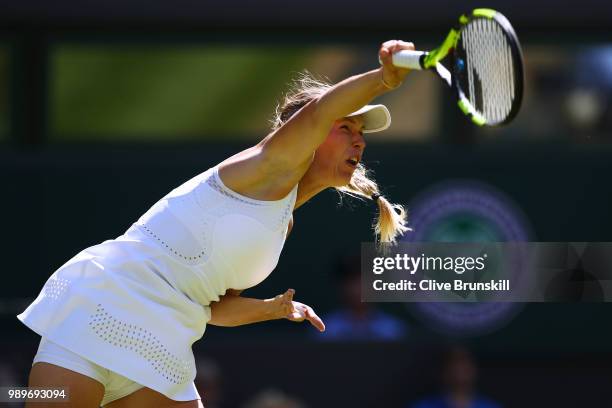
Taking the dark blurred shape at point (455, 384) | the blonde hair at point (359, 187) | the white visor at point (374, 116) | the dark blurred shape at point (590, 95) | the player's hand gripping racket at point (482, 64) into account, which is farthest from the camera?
the dark blurred shape at point (590, 95)

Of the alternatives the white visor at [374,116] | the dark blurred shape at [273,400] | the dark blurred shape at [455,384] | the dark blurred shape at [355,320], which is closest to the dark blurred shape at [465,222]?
the dark blurred shape at [355,320]

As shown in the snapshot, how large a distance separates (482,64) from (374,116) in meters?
0.42

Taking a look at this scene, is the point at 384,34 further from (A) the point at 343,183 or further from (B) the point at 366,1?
(A) the point at 343,183

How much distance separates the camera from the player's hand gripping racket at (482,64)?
114 inches

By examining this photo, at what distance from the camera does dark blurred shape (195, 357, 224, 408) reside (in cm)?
557

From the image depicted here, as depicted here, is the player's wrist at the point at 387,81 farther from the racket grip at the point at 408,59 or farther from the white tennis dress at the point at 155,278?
the white tennis dress at the point at 155,278

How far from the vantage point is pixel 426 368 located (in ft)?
19.9

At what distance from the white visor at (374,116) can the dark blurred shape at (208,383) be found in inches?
94.7

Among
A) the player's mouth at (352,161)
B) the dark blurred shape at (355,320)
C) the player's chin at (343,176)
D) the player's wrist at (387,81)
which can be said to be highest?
the dark blurred shape at (355,320)

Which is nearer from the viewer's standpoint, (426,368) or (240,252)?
(240,252)

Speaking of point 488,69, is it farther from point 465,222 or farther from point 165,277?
point 465,222

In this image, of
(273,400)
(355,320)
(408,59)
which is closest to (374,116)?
(408,59)

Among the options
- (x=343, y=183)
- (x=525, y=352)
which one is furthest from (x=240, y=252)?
(x=525, y=352)

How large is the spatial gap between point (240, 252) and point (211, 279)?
131 mm
